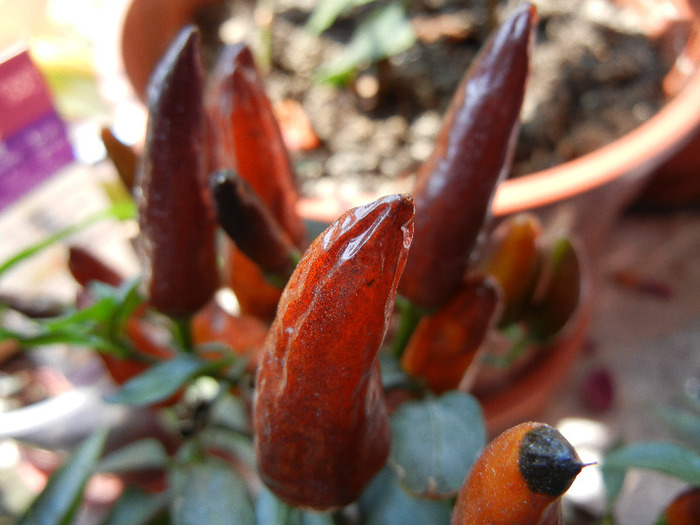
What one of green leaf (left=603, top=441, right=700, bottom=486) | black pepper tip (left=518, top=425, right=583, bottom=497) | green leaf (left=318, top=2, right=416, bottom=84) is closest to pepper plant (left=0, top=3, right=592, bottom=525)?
black pepper tip (left=518, top=425, right=583, bottom=497)

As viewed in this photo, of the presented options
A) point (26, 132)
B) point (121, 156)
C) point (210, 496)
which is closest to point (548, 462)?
point (210, 496)

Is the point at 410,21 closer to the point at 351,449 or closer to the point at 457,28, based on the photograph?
the point at 457,28

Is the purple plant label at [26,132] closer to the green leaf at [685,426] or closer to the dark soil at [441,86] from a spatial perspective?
the dark soil at [441,86]

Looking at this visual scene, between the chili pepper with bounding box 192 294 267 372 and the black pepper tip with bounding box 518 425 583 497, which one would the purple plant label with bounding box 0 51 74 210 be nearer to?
the chili pepper with bounding box 192 294 267 372

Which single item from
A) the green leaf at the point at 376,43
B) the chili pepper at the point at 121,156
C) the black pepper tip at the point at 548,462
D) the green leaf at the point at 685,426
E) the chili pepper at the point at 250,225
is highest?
the chili pepper at the point at 121,156

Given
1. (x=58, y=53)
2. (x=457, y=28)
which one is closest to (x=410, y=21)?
(x=457, y=28)

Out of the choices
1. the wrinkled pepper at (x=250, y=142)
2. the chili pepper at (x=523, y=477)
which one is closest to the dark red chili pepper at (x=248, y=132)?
the wrinkled pepper at (x=250, y=142)

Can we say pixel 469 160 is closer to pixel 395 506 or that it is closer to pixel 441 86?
pixel 395 506
